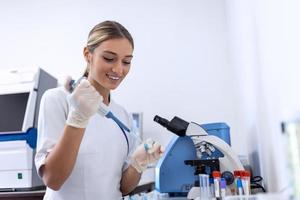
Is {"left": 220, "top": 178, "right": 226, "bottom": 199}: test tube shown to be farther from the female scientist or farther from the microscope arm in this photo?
the female scientist

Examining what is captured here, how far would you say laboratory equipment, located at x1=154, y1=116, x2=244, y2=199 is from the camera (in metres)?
0.95

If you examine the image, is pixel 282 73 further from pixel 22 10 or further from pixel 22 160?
pixel 22 10

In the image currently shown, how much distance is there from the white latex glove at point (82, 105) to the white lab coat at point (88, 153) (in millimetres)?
149

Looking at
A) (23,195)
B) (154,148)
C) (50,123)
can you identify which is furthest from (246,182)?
(23,195)

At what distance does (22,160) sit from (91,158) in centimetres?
73

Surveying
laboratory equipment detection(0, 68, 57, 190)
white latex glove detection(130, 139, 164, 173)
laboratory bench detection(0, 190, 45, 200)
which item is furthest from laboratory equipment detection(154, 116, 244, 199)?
laboratory equipment detection(0, 68, 57, 190)

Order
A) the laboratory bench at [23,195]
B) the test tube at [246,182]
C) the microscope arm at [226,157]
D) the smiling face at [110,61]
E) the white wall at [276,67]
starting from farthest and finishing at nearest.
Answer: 1. the laboratory bench at [23,195]
2. the smiling face at [110,61]
3. the microscope arm at [226,157]
4. the test tube at [246,182]
5. the white wall at [276,67]

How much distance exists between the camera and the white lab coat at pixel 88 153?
3.34 feet

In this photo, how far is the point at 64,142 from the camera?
88 cm

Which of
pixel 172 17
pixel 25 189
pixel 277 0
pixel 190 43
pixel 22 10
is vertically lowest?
pixel 25 189

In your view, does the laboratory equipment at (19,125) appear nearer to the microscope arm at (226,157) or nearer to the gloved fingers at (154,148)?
the gloved fingers at (154,148)

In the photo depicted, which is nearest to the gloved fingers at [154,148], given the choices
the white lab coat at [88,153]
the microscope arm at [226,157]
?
the white lab coat at [88,153]

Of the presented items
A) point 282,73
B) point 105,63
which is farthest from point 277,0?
point 105,63

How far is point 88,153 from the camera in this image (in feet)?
3.61
